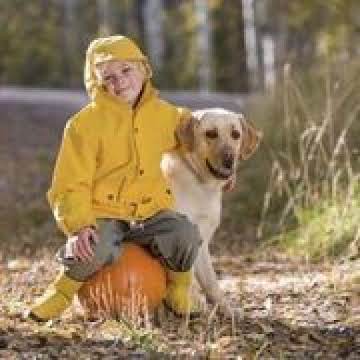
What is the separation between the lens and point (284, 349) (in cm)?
459

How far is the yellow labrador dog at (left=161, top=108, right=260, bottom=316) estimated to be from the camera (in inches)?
198

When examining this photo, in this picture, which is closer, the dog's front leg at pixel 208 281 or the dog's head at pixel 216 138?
the dog's head at pixel 216 138

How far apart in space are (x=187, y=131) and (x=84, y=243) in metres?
0.72

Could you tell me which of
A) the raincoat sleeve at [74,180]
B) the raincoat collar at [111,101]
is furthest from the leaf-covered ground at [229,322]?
the raincoat collar at [111,101]

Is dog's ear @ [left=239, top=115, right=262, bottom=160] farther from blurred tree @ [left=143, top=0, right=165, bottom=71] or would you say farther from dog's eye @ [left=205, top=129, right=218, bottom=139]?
blurred tree @ [left=143, top=0, right=165, bottom=71]

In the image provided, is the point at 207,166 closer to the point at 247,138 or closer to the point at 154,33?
the point at 247,138

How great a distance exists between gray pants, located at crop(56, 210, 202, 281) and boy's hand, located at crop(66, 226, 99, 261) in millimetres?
94

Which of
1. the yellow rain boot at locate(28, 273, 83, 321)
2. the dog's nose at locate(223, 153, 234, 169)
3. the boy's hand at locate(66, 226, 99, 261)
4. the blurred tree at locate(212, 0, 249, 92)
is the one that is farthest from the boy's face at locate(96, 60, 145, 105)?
the blurred tree at locate(212, 0, 249, 92)

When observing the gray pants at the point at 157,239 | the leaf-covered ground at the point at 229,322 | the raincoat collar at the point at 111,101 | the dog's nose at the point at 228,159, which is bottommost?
the leaf-covered ground at the point at 229,322

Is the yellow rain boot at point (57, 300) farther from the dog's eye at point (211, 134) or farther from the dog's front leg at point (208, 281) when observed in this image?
the dog's eye at point (211, 134)

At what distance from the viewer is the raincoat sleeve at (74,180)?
463 centimetres

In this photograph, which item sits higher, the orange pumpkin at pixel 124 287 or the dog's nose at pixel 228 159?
the dog's nose at pixel 228 159

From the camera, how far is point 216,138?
5035 mm

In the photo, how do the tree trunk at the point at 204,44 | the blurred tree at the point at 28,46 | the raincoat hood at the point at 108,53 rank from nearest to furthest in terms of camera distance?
the raincoat hood at the point at 108,53
the tree trunk at the point at 204,44
the blurred tree at the point at 28,46
